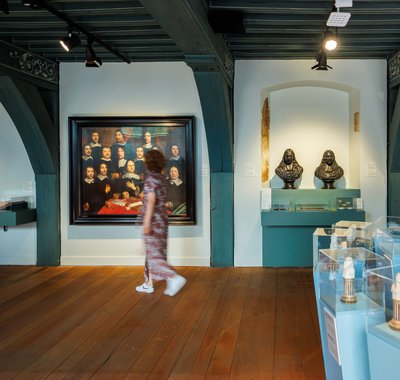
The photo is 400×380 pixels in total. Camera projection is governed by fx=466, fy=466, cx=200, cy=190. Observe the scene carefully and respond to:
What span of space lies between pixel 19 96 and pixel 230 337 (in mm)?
4174

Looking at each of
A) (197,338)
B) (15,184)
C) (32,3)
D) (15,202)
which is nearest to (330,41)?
(32,3)

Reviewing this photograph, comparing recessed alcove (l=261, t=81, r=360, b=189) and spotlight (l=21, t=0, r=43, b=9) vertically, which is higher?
spotlight (l=21, t=0, r=43, b=9)

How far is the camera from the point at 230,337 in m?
4.03

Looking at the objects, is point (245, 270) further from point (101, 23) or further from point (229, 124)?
point (101, 23)

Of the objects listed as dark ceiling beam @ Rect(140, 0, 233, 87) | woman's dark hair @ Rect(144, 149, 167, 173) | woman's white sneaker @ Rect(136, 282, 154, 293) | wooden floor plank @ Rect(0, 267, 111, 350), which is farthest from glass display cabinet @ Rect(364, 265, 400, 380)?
woman's white sneaker @ Rect(136, 282, 154, 293)

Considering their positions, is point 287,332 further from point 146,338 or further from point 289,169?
point 289,169

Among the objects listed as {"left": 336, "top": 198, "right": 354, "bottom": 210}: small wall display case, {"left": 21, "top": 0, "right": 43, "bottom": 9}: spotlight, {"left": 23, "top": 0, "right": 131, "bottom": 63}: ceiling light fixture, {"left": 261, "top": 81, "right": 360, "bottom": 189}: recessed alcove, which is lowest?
{"left": 336, "top": 198, "right": 354, "bottom": 210}: small wall display case

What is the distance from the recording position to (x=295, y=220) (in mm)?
6773

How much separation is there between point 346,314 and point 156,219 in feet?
10.5

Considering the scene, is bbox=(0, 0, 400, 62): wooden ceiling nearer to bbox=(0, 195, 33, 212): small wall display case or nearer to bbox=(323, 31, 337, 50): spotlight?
bbox=(323, 31, 337, 50): spotlight

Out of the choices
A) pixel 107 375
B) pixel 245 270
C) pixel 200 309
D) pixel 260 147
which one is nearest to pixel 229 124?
pixel 260 147

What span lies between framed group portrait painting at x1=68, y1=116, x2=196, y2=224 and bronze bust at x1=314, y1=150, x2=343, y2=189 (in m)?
1.97

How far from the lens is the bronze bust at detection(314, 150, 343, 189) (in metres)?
6.99

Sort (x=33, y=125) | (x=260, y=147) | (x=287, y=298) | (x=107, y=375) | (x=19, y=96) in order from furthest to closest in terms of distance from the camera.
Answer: (x=260, y=147) < (x=33, y=125) < (x=19, y=96) < (x=287, y=298) < (x=107, y=375)
